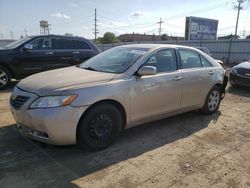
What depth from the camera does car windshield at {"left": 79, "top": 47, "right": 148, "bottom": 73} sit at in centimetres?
414

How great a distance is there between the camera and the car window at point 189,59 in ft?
16.0

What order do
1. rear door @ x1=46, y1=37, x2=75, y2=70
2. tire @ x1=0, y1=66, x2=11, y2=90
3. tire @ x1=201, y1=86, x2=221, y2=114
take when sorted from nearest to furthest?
1. tire @ x1=201, y1=86, x2=221, y2=114
2. tire @ x1=0, y1=66, x2=11, y2=90
3. rear door @ x1=46, y1=37, x2=75, y2=70

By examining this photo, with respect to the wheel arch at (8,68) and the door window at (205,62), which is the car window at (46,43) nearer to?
the wheel arch at (8,68)

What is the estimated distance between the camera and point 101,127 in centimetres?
370

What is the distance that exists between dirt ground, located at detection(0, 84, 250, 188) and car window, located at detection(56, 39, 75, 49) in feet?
15.1

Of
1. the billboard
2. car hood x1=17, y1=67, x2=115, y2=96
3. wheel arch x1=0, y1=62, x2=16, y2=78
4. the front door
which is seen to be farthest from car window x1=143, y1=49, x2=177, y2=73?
the billboard

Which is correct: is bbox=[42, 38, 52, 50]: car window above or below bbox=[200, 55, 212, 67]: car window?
above

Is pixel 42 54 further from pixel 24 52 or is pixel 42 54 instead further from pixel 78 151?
pixel 78 151

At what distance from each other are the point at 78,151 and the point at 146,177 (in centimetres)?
114

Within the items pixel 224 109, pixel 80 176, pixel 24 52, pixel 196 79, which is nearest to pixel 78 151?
pixel 80 176

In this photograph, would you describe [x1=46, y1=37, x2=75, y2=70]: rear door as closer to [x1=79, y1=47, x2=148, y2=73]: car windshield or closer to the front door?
[x1=79, y1=47, x2=148, y2=73]: car windshield

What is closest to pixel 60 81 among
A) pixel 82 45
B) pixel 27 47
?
pixel 27 47

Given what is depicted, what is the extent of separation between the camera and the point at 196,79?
5.00 m

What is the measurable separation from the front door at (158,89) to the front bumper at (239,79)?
16.1ft
